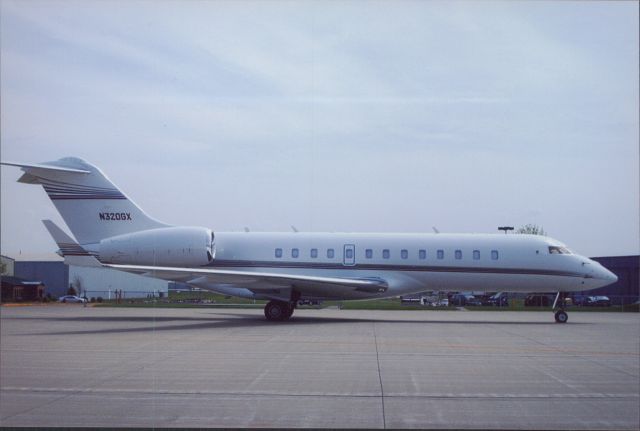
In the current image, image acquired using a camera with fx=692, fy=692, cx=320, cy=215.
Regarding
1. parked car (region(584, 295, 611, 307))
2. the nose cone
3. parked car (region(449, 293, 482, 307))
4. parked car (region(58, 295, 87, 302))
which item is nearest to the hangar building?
parked car (region(58, 295, 87, 302))

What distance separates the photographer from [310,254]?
2508 centimetres

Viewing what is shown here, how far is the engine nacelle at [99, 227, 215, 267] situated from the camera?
2428 cm

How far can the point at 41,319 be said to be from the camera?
24.3 meters

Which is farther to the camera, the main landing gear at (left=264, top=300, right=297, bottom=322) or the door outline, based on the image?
the door outline

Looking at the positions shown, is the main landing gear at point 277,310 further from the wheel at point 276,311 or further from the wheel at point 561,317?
the wheel at point 561,317

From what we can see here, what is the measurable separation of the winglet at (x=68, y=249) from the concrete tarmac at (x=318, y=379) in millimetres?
5284

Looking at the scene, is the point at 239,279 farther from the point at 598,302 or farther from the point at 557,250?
the point at 598,302

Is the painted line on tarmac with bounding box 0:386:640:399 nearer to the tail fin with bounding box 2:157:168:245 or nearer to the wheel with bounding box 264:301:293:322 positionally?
the wheel with bounding box 264:301:293:322

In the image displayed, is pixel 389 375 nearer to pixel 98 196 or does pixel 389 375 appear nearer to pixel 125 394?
pixel 125 394

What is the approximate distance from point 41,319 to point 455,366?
17.2 m

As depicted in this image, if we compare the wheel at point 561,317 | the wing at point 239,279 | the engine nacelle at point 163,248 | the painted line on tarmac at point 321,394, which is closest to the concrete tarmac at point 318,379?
the painted line on tarmac at point 321,394

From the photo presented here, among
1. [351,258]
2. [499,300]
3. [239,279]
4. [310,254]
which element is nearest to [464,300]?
[499,300]

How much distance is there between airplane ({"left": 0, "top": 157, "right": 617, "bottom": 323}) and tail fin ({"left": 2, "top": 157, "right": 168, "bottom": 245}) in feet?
0.12

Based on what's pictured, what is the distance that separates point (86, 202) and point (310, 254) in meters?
8.31
